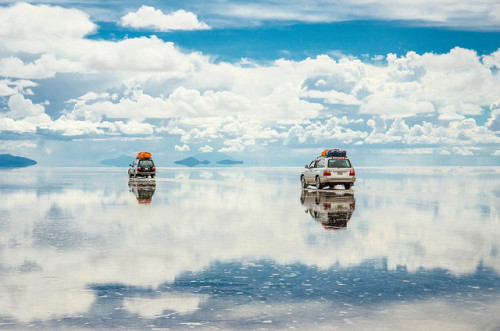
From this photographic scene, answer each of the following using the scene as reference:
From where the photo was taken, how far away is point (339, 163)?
35.0 m

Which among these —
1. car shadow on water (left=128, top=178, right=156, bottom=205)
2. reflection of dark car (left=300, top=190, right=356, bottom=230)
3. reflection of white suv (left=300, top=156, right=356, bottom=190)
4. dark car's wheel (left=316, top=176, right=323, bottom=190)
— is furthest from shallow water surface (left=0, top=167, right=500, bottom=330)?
dark car's wheel (left=316, top=176, right=323, bottom=190)

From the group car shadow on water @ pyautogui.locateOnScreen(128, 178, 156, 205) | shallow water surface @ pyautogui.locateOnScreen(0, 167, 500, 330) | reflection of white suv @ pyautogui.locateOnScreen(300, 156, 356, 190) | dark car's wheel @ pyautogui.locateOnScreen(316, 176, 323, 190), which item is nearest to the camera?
shallow water surface @ pyautogui.locateOnScreen(0, 167, 500, 330)

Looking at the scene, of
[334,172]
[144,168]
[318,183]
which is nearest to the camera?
[334,172]

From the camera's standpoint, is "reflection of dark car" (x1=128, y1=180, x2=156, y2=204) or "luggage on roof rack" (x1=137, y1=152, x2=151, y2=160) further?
"luggage on roof rack" (x1=137, y1=152, x2=151, y2=160)

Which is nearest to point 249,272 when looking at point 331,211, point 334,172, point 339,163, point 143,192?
point 331,211

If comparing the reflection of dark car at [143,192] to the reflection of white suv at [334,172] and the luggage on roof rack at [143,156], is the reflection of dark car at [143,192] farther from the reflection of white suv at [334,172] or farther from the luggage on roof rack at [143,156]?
the luggage on roof rack at [143,156]

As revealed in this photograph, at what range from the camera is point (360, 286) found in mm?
8391

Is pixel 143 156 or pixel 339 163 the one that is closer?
pixel 339 163

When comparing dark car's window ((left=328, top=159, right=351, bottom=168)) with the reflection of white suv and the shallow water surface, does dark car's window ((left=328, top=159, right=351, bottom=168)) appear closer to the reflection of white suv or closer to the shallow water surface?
the reflection of white suv

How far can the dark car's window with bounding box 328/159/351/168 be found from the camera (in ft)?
115

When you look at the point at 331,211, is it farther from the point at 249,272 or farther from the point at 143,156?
the point at 143,156

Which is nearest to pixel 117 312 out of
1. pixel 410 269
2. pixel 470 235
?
pixel 410 269

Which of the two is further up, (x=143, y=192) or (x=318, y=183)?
(x=318, y=183)

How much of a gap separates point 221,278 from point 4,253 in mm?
4871
